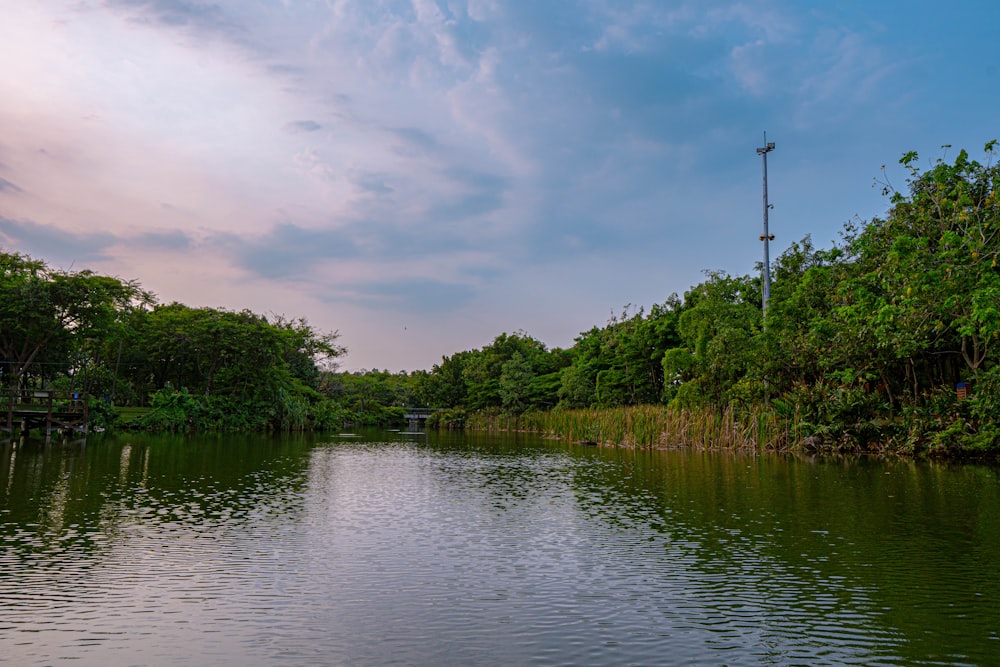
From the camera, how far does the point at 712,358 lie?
3094cm

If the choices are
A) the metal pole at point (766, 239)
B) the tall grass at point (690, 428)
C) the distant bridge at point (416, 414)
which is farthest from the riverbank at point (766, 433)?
the distant bridge at point (416, 414)

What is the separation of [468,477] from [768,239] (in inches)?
836

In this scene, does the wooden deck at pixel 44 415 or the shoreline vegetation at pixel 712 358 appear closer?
the shoreline vegetation at pixel 712 358

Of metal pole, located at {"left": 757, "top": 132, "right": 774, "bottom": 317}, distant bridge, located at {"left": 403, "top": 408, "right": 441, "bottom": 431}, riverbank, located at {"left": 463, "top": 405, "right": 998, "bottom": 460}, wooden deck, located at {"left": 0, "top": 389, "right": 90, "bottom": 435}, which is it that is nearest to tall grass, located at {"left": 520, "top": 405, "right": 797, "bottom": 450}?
riverbank, located at {"left": 463, "top": 405, "right": 998, "bottom": 460}

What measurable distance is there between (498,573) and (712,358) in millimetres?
24988

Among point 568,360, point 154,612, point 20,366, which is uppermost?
point 568,360

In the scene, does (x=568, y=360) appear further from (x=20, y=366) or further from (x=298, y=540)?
(x=298, y=540)

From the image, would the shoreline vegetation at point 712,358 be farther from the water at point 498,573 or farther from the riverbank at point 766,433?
the water at point 498,573

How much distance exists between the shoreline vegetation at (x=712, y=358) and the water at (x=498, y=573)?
715 cm

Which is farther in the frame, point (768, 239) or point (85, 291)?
point (85, 291)

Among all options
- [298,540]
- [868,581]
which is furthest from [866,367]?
[298,540]

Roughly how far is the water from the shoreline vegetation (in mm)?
7148

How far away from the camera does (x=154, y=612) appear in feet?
20.2

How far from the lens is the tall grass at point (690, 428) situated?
26.5 m
